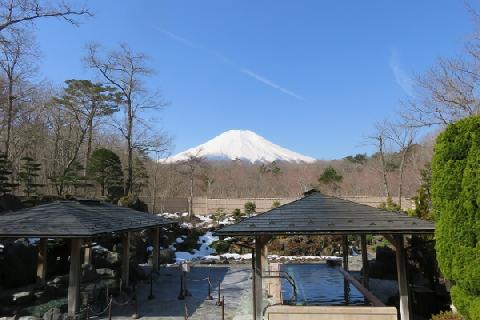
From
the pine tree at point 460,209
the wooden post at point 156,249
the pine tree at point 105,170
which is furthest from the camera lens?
the pine tree at point 105,170

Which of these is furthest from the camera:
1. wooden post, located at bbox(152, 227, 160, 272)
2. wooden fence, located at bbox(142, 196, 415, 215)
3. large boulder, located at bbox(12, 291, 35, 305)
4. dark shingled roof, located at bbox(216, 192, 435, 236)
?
wooden fence, located at bbox(142, 196, 415, 215)

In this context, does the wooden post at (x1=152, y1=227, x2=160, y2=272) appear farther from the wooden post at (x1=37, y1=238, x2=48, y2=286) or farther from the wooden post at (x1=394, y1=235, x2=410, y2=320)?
the wooden post at (x1=394, y1=235, x2=410, y2=320)

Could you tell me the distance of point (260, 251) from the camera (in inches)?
355

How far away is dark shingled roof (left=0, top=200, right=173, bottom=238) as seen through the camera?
9680 millimetres

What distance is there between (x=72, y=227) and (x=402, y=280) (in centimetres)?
838

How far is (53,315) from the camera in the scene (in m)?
9.57

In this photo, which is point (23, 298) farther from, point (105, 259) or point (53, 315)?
point (105, 259)

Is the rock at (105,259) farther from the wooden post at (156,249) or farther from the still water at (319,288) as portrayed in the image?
the still water at (319,288)

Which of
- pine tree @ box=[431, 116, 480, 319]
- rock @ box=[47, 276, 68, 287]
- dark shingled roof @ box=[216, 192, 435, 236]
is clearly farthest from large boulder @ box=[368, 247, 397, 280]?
rock @ box=[47, 276, 68, 287]

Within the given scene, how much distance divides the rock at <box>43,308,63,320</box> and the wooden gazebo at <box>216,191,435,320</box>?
4882 millimetres

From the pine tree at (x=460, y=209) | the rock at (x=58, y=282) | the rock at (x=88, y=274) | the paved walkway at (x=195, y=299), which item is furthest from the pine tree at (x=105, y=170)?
the pine tree at (x=460, y=209)

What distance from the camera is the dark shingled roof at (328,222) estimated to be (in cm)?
857

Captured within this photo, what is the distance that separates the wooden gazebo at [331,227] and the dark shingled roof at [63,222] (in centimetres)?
390

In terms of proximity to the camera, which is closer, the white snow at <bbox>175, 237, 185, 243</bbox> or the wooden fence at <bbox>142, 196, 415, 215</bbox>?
the white snow at <bbox>175, 237, 185, 243</bbox>
